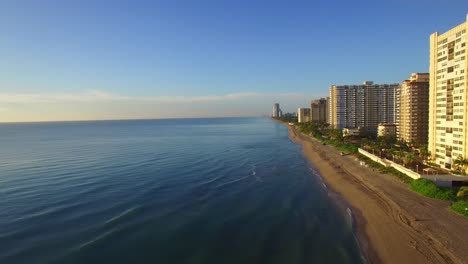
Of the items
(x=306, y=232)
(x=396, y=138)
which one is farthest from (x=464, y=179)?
(x=396, y=138)

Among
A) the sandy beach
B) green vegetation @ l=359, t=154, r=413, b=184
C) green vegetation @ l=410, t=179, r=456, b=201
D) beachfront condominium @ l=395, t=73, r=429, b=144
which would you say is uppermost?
beachfront condominium @ l=395, t=73, r=429, b=144

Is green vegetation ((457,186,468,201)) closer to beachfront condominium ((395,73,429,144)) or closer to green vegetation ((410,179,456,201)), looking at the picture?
green vegetation ((410,179,456,201))

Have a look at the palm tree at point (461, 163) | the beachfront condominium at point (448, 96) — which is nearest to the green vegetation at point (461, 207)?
the palm tree at point (461, 163)

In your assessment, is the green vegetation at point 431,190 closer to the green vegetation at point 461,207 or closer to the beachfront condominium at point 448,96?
the green vegetation at point 461,207

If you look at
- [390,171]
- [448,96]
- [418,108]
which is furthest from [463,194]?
[418,108]

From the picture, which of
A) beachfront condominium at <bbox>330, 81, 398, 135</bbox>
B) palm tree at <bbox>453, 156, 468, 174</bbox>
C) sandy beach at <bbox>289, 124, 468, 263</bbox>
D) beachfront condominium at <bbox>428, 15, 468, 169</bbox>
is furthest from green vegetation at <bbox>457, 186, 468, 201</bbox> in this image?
beachfront condominium at <bbox>330, 81, 398, 135</bbox>
